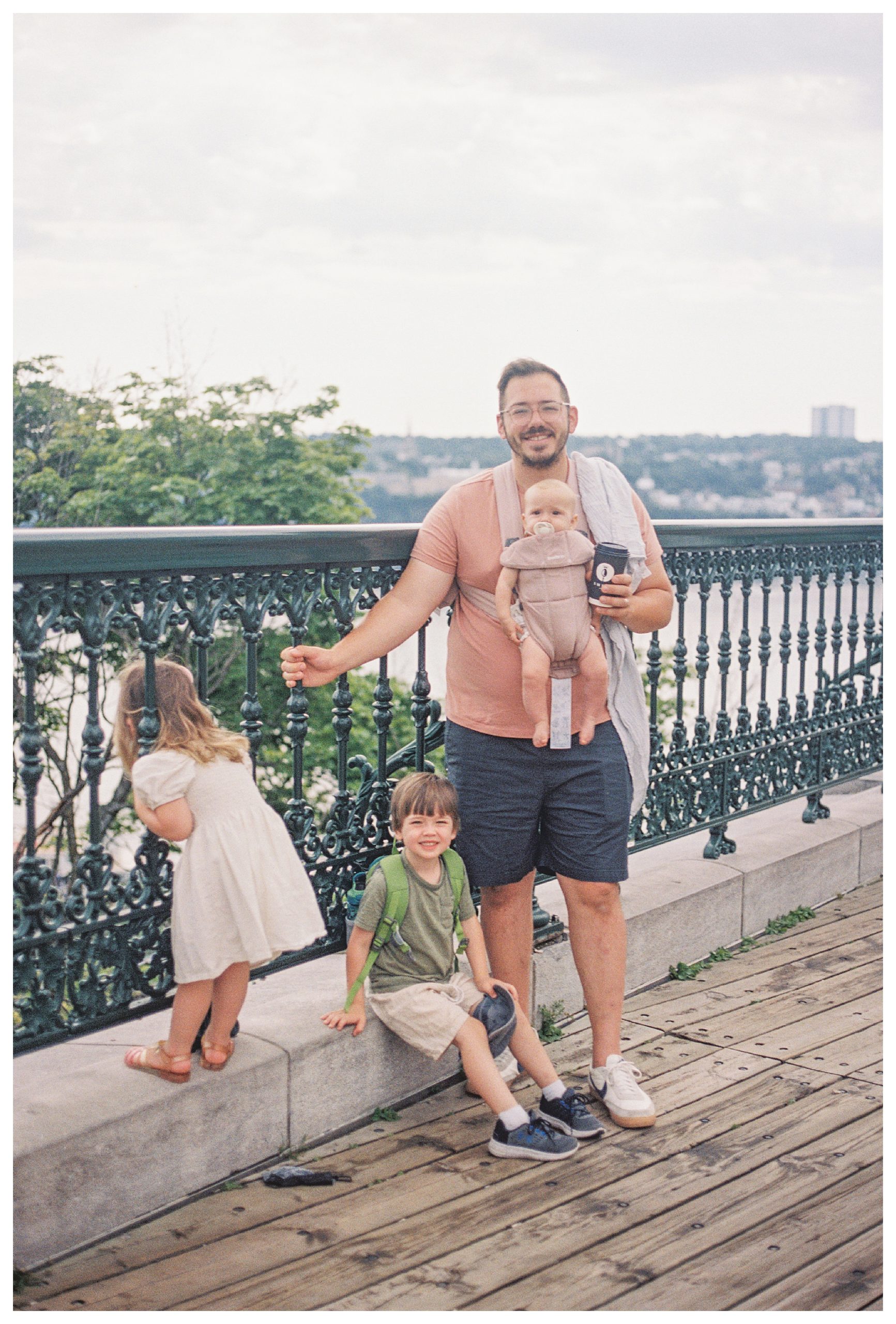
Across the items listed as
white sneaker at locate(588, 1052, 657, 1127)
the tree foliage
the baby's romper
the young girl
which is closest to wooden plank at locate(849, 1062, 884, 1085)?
white sneaker at locate(588, 1052, 657, 1127)

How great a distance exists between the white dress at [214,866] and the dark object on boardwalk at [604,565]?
1049 millimetres

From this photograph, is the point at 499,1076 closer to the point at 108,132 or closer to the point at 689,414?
the point at 108,132

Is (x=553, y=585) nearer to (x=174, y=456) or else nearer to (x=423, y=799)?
(x=423, y=799)

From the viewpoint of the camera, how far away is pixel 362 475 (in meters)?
25.9

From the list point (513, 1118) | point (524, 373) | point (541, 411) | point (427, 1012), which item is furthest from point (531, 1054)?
point (524, 373)

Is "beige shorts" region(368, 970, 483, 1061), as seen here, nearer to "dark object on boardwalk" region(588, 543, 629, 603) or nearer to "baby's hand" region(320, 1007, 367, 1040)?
"baby's hand" region(320, 1007, 367, 1040)

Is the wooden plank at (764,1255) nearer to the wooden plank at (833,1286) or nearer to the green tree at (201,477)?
the wooden plank at (833,1286)

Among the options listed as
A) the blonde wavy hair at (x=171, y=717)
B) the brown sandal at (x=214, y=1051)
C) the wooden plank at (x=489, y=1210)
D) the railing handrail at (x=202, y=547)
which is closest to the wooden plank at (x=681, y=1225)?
the wooden plank at (x=489, y=1210)

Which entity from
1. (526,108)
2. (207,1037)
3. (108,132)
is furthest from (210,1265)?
(526,108)

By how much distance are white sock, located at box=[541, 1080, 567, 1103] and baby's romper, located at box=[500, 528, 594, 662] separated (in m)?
1.16

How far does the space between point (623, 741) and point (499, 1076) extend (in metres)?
0.99

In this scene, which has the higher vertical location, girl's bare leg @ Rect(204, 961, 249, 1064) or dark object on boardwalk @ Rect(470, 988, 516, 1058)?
girl's bare leg @ Rect(204, 961, 249, 1064)

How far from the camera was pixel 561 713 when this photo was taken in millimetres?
3381

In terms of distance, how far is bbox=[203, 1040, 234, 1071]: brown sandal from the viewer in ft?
9.93
